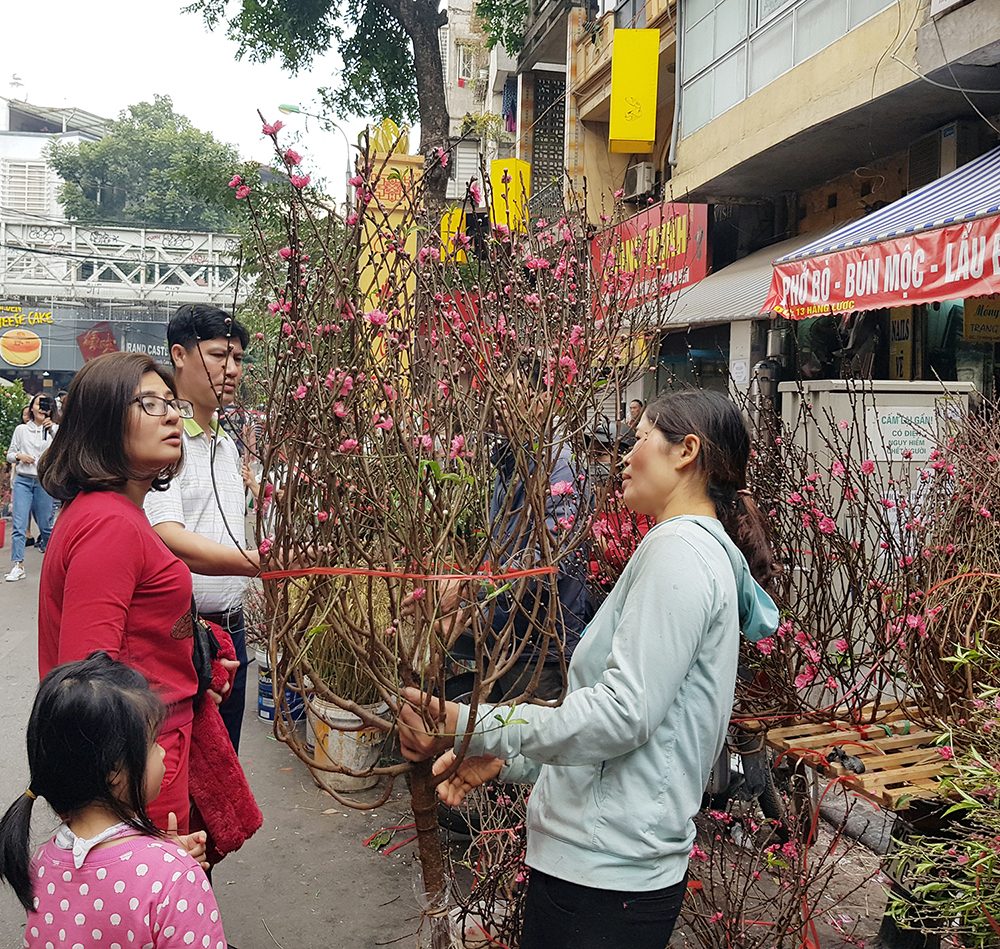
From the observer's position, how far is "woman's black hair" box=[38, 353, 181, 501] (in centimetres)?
206

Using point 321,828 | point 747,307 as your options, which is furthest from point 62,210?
point 321,828

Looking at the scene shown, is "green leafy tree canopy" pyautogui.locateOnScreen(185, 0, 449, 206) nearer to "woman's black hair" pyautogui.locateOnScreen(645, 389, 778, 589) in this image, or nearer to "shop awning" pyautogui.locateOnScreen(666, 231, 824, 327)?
"shop awning" pyautogui.locateOnScreen(666, 231, 824, 327)

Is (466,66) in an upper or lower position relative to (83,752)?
upper

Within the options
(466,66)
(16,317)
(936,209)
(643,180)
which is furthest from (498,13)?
(16,317)

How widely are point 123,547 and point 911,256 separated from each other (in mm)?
5242

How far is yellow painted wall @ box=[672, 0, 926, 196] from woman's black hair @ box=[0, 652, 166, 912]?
7746mm

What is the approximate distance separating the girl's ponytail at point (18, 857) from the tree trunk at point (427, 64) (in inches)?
380

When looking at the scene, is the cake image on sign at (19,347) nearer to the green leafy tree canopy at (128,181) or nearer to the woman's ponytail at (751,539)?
the green leafy tree canopy at (128,181)

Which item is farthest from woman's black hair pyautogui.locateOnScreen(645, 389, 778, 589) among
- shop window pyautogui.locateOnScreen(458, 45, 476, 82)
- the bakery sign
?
the bakery sign

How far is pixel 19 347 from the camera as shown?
34.2 m

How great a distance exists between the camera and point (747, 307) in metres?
9.68

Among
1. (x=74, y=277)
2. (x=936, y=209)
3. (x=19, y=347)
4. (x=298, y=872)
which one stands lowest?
(x=298, y=872)

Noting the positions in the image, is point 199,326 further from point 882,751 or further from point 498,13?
point 498,13

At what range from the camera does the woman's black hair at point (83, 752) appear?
1615 millimetres
